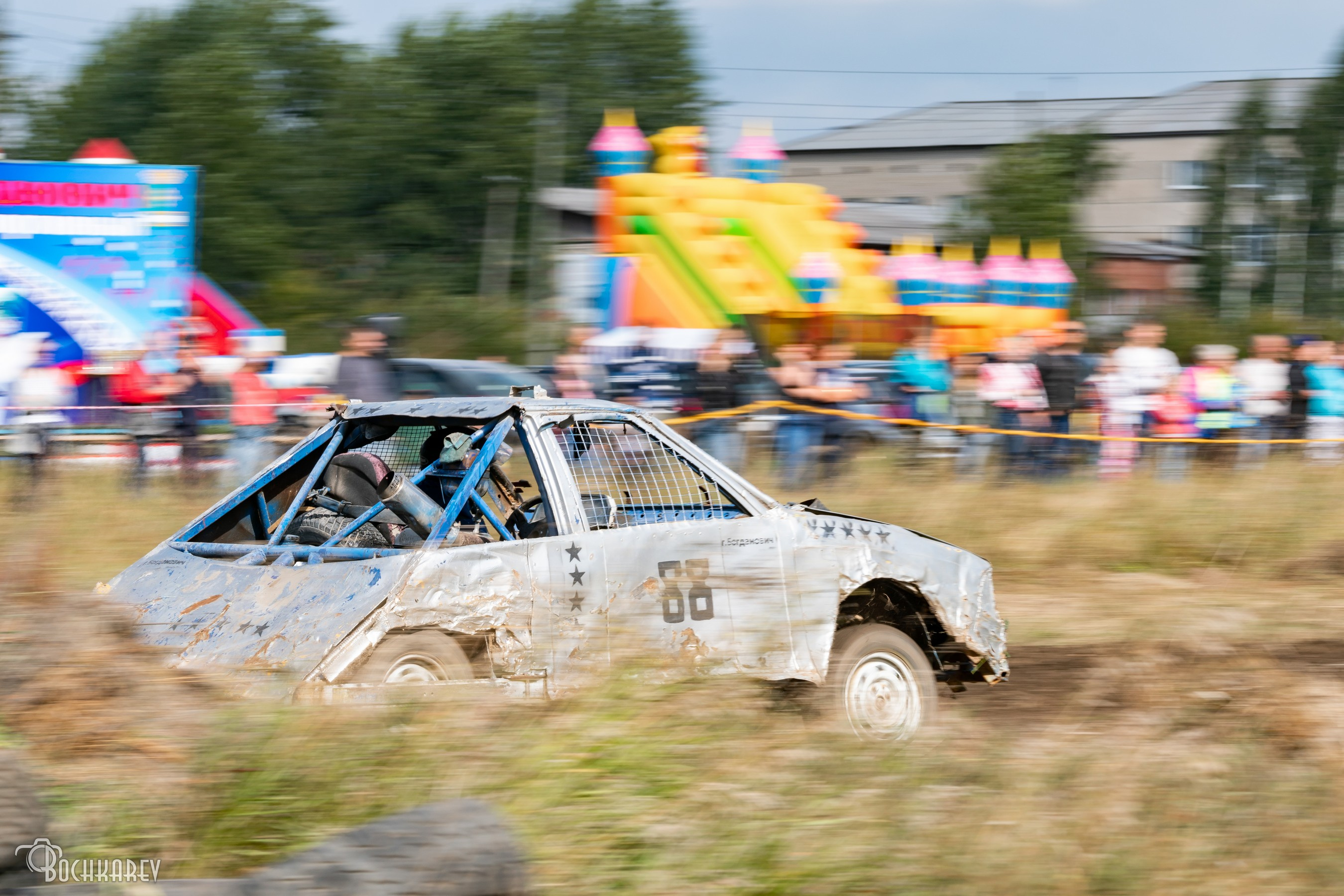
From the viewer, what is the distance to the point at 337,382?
10406mm

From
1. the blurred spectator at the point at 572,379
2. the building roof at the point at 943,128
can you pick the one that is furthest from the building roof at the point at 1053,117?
the blurred spectator at the point at 572,379

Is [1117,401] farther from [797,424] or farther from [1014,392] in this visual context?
[797,424]

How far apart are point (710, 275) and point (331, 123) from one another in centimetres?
3526

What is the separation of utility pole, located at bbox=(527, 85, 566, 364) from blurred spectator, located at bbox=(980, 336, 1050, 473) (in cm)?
1715

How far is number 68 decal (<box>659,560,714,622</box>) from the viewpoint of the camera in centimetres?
527

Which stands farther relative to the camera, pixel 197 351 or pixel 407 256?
pixel 407 256

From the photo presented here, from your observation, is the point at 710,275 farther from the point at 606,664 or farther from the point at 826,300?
the point at 606,664

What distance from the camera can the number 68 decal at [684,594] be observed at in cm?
527

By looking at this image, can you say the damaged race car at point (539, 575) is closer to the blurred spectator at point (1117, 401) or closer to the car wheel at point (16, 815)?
the car wheel at point (16, 815)

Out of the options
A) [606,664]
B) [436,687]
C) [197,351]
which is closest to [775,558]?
[606,664]

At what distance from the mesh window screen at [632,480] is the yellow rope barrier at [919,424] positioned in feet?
15.4

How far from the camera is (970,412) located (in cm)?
1302

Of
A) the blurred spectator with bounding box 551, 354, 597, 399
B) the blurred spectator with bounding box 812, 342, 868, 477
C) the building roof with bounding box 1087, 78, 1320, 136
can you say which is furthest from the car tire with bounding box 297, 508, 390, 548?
the building roof with bounding box 1087, 78, 1320, 136

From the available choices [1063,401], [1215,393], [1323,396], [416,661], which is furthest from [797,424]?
[416,661]
